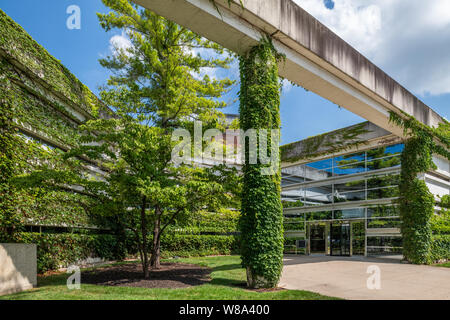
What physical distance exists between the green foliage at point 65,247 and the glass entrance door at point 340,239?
12562 millimetres

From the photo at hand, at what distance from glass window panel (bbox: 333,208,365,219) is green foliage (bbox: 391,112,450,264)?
124 inches

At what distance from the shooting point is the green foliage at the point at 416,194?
14047mm

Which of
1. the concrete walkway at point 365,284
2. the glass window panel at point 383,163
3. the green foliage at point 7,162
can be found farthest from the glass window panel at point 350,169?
the green foliage at point 7,162

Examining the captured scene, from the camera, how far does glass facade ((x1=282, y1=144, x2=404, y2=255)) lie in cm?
1697

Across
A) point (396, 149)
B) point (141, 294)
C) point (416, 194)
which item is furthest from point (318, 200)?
point (141, 294)

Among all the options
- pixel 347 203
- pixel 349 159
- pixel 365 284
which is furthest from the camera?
pixel 349 159

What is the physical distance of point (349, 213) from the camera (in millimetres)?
18609

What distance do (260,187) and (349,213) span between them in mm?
12833

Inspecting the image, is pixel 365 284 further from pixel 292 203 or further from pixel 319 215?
pixel 292 203

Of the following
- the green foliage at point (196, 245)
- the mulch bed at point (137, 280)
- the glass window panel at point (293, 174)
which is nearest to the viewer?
the mulch bed at point (137, 280)

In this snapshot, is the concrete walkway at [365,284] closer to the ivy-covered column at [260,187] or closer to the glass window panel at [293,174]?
the ivy-covered column at [260,187]

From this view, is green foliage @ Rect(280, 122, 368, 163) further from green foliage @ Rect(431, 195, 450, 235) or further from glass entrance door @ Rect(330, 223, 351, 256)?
green foliage @ Rect(431, 195, 450, 235)

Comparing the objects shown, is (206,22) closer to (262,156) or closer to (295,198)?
(262,156)

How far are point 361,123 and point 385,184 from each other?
11.6ft
